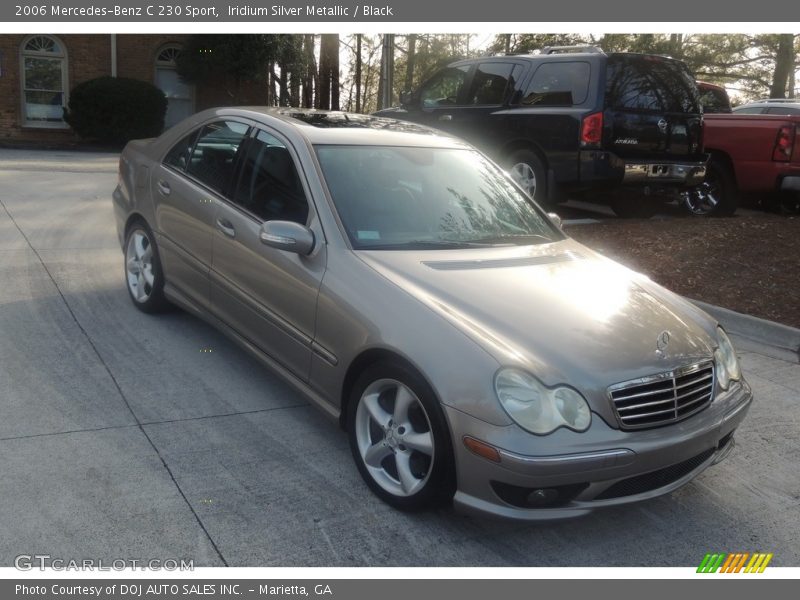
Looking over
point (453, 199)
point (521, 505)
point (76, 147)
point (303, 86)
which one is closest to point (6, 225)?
point (453, 199)

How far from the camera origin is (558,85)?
946cm

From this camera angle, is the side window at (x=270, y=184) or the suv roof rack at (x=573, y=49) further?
the suv roof rack at (x=573, y=49)

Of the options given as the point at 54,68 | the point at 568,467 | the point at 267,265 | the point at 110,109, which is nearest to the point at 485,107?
the point at 267,265

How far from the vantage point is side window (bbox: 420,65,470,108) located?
34.9 ft

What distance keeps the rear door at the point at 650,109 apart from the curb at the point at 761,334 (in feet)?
9.45

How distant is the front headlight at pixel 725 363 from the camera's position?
3885 mm

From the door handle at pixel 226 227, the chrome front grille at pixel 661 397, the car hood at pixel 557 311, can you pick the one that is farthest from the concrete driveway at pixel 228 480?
the door handle at pixel 226 227

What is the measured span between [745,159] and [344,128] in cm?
741

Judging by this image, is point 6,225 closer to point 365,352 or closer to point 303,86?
point 365,352

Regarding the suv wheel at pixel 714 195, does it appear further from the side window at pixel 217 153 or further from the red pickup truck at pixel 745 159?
the side window at pixel 217 153

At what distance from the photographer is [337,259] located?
4.12 metres

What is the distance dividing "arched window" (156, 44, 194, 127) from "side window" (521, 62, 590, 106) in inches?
590

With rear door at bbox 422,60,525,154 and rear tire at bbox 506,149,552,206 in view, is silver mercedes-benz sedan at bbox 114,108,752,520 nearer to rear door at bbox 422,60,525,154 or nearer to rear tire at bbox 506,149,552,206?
rear tire at bbox 506,149,552,206

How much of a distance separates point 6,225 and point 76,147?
1248 centimetres
